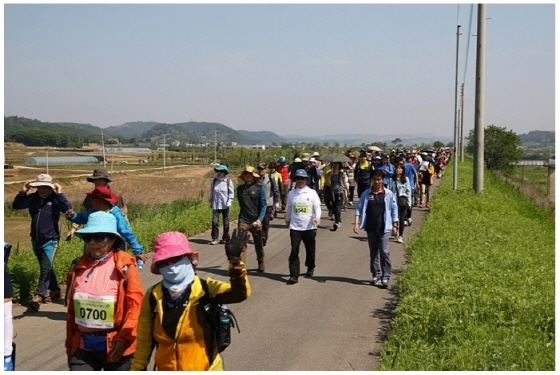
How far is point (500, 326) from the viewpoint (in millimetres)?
6238

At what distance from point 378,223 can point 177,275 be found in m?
5.60

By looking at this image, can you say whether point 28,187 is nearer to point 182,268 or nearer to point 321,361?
point 321,361

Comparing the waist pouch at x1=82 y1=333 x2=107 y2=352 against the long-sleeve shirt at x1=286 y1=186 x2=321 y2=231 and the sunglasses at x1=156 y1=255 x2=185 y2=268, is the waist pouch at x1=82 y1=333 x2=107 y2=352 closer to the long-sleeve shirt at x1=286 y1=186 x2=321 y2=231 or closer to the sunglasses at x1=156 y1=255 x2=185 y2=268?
the sunglasses at x1=156 y1=255 x2=185 y2=268

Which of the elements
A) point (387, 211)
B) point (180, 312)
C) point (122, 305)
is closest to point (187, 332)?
point (180, 312)

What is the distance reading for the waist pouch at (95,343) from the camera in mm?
4285

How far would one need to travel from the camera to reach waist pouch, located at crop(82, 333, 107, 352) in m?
4.29

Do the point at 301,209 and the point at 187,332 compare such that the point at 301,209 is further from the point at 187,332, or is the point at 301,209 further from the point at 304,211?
the point at 187,332

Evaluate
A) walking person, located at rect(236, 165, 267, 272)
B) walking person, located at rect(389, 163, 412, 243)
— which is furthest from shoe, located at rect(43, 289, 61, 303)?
walking person, located at rect(389, 163, 412, 243)

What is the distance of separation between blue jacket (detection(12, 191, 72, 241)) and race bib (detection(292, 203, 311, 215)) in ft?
10.5

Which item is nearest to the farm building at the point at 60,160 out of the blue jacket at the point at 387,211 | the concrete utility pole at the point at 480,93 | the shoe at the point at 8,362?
the concrete utility pole at the point at 480,93

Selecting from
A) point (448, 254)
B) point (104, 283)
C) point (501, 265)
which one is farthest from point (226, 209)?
point (104, 283)

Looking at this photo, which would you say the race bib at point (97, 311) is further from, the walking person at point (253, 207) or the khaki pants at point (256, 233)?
the walking person at point (253, 207)

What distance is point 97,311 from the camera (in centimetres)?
425

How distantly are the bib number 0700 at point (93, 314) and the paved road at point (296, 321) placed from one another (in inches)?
82.4
